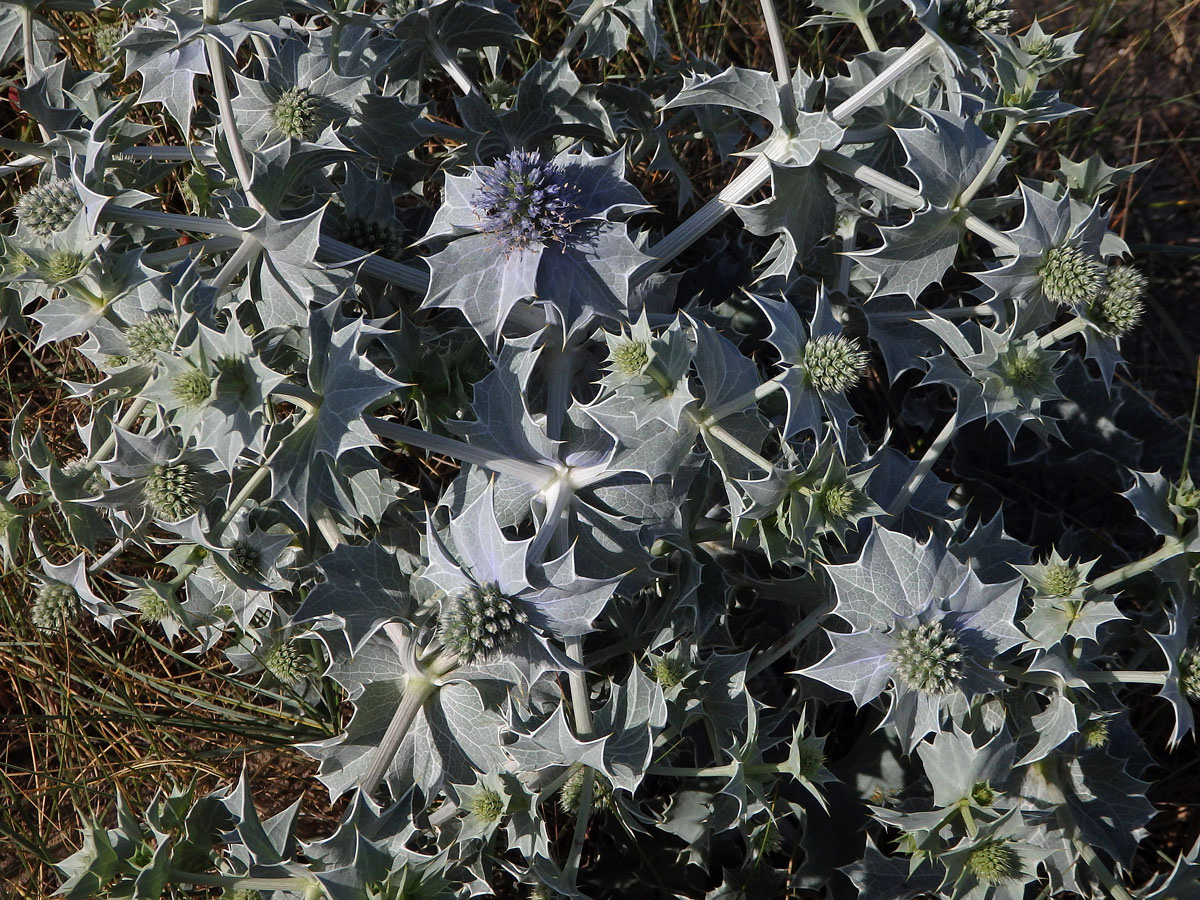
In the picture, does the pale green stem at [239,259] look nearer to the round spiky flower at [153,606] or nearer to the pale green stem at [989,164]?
the round spiky flower at [153,606]

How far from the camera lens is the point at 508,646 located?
6.08 feet

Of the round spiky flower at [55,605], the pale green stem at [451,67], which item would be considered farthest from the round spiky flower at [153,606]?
the pale green stem at [451,67]

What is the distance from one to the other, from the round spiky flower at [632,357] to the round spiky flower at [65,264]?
119 centimetres

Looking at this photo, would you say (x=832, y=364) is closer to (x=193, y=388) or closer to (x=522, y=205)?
(x=522, y=205)

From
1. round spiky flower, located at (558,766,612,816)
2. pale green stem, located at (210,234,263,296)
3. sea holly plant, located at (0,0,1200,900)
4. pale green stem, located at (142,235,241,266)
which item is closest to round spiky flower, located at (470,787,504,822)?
sea holly plant, located at (0,0,1200,900)

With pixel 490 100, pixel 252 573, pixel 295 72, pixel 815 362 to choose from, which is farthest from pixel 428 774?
pixel 490 100

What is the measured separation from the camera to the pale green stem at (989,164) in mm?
1967

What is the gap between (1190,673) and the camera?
2119 millimetres

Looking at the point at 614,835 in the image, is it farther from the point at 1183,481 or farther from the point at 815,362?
the point at 1183,481

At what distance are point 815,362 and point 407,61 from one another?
4.85ft

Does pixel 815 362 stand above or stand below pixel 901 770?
above

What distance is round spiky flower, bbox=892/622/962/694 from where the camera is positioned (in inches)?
75.7

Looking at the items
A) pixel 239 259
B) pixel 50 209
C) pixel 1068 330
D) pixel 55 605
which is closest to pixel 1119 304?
pixel 1068 330

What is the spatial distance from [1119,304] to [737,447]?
988 mm
